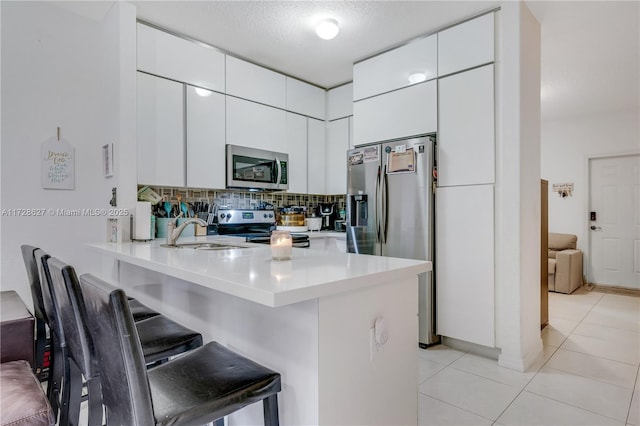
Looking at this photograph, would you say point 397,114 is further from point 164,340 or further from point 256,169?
point 164,340

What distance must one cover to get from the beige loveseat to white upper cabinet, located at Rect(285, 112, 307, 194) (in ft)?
12.0

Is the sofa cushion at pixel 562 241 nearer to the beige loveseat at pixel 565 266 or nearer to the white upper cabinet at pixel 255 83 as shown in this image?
the beige loveseat at pixel 565 266

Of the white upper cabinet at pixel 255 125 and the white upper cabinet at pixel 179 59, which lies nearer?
the white upper cabinet at pixel 179 59

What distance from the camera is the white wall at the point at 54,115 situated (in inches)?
Result: 99.3

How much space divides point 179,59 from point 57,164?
50.2 inches

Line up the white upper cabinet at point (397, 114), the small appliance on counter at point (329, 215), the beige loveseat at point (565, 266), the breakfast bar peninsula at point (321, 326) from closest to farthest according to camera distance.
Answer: the breakfast bar peninsula at point (321, 326), the white upper cabinet at point (397, 114), the small appliance on counter at point (329, 215), the beige loveseat at point (565, 266)

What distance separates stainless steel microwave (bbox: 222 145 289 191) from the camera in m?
3.43

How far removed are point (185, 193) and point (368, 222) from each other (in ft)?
5.84

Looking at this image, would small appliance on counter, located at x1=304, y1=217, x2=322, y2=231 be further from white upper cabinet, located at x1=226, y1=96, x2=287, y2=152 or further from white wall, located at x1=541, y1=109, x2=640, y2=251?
white wall, located at x1=541, y1=109, x2=640, y2=251

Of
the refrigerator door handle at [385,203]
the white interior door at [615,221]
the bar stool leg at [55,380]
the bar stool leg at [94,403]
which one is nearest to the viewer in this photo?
the bar stool leg at [94,403]

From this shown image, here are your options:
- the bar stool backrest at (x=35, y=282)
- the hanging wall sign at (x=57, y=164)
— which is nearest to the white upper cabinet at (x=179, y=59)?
the hanging wall sign at (x=57, y=164)

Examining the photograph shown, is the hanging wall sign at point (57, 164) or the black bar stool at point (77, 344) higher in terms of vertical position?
the hanging wall sign at point (57, 164)

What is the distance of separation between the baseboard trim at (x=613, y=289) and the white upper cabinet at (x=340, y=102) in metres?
4.38

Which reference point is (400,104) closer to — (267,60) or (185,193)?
(267,60)
